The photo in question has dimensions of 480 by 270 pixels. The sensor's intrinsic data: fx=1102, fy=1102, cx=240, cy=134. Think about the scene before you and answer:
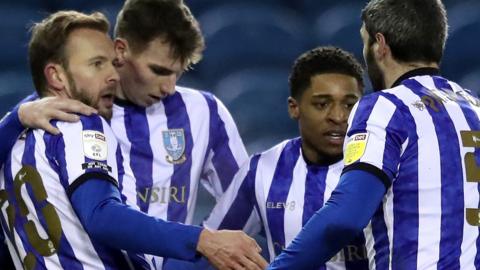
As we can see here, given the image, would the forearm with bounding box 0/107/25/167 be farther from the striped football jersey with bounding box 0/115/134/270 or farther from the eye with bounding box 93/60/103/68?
the eye with bounding box 93/60/103/68

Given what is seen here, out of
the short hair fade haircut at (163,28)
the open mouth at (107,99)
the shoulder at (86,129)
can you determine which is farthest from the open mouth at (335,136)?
the shoulder at (86,129)

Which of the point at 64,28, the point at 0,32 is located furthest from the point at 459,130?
the point at 0,32

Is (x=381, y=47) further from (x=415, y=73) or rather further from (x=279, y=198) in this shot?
(x=279, y=198)

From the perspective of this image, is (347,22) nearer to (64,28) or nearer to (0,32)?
(0,32)

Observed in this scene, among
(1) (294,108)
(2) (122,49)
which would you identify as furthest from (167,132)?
(1) (294,108)

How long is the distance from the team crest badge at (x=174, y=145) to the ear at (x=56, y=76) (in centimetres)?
61

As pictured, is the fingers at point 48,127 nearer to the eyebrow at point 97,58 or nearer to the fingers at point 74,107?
the fingers at point 74,107

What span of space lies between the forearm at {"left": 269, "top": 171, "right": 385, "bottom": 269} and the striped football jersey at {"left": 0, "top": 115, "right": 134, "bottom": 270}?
50cm

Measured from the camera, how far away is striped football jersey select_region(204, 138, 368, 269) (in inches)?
125

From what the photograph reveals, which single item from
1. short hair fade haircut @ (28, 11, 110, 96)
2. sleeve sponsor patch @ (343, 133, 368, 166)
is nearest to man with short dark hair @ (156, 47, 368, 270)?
sleeve sponsor patch @ (343, 133, 368, 166)

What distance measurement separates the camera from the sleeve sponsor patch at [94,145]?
2668 millimetres

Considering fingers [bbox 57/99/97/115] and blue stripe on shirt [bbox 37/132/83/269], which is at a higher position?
fingers [bbox 57/99/97/115]

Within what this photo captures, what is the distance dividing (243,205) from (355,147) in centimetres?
80

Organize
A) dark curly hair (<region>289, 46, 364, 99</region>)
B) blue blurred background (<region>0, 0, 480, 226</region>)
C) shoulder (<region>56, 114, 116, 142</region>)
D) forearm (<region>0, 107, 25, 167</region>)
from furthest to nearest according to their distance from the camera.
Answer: blue blurred background (<region>0, 0, 480, 226</region>), dark curly hair (<region>289, 46, 364, 99</region>), forearm (<region>0, 107, 25, 167</region>), shoulder (<region>56, 114, 116, 142</region>)
